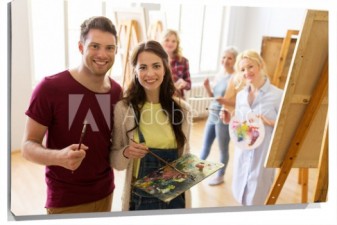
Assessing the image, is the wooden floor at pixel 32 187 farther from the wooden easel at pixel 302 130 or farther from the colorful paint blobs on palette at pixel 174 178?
the wooden easel at pixel 302 130

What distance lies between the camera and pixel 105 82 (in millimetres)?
1021

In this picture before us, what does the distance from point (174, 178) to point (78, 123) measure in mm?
407

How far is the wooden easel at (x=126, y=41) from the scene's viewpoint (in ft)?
3.41

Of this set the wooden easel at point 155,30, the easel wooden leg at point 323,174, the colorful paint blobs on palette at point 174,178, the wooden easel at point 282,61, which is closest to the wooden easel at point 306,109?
the easel wooden leg at point 323,174

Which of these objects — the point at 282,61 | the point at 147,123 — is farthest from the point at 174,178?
the point at 282,61

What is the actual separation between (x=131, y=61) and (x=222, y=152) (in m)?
1.00

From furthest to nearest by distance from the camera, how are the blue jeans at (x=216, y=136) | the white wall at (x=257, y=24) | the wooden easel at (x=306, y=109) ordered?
the white wall at (x=257, y=24), the blue jeans at (x=216, y=136), the wooden easel at (x=306, y=109)

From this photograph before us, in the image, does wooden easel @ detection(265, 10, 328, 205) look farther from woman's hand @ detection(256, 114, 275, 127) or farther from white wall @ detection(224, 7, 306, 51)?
white wall @ detection(224, 7, 306, 51)

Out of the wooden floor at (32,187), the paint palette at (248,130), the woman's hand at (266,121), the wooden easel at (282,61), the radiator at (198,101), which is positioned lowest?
the wooden floor at (32,187)

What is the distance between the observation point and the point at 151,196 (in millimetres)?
1126

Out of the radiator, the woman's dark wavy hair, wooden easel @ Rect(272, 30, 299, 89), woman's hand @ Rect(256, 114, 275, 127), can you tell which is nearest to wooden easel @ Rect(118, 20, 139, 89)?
the woman's dark wavy hair

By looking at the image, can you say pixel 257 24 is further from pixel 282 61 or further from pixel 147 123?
pixel 147 123

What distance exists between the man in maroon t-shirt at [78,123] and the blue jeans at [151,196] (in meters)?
0.13
